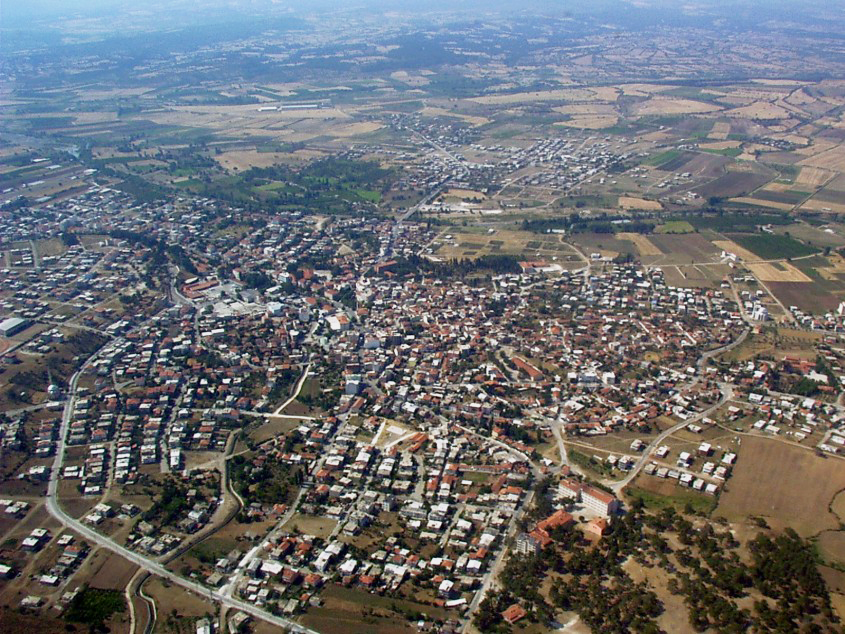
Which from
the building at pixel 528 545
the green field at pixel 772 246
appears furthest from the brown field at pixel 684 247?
the building at pixel 528 545

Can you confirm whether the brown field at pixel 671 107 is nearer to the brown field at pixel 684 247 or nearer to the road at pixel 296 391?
the brown field at pixel 684 247

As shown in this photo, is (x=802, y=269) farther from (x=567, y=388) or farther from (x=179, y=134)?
(x=179, y=134)

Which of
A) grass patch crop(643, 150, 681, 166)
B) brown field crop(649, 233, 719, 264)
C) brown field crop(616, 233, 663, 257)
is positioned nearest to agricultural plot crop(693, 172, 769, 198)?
grass patch crop(643, 150, 681, 166)

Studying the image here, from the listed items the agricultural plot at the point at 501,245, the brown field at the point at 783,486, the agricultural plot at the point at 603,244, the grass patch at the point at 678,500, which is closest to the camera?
the brown field at the point at 783,486

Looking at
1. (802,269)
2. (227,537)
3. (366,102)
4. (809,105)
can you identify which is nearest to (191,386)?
(227,537)

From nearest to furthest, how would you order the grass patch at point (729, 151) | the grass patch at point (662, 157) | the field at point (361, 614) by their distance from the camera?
the field at point (361, 614), the grass patch at point (662, 157), the grass patch at point (729, 151)

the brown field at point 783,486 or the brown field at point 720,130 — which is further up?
the brown field at point 720,130

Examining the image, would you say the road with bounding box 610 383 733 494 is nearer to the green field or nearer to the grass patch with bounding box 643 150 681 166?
the green field

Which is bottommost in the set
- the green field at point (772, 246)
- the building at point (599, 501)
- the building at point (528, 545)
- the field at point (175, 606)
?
the field at point (175, 606)
